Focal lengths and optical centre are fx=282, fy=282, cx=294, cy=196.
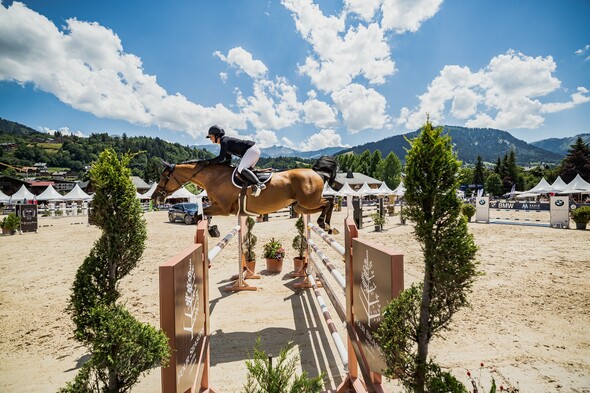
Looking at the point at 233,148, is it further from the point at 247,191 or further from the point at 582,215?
the point at 582,215

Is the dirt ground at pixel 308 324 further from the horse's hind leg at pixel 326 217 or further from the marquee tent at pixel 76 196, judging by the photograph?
the marquee tent at pixel 76 196

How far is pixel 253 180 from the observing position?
378 centimetres

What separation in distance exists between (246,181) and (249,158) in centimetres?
36

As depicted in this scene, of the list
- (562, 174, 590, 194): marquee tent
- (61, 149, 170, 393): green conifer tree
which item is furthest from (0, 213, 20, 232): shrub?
(562, 174, 590, 194): marquee tent

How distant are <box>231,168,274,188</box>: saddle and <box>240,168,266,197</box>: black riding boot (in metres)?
0.06

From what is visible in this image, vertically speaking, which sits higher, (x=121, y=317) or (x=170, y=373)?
(x=121, y=317)

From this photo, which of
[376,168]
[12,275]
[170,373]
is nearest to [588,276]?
[170,373]

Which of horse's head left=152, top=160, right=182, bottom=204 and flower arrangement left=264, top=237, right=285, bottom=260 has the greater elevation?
horse's head left=152, top=160, right=182, bottom=204

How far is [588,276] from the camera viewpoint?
5.80m

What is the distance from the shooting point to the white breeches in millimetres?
3896

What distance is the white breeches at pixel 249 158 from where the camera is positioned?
3.90 meters

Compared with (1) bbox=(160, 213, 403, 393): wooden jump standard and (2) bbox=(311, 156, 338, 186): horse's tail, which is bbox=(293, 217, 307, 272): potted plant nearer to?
(2) bbox=(311, 156, 338, 186): horse's tail

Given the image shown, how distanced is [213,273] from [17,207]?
16.3 m

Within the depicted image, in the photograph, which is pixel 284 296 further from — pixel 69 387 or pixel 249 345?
pixel 69 387
